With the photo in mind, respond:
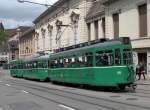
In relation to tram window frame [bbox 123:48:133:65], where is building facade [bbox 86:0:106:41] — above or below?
above

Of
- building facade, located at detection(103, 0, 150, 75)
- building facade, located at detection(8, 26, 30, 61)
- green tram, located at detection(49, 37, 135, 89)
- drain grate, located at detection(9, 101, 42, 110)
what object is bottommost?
drain grate, located at detection(9, 101, 42, 110)

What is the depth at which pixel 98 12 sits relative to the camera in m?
54.1

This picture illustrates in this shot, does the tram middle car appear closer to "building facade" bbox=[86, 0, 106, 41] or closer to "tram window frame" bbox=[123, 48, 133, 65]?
"building facade" bbox=[86, 0, 106, 41]

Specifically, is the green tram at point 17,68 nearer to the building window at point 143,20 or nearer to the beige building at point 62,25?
the beige building at point 62,25

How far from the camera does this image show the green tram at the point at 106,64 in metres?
26.1

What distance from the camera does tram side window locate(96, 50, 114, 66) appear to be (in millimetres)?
26534

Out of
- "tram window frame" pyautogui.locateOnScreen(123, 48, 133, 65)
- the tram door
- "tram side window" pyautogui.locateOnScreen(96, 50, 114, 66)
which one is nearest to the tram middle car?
the tram door

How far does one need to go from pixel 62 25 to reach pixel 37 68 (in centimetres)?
1674

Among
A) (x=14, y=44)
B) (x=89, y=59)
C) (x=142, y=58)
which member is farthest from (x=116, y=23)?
(x=14, y=44)

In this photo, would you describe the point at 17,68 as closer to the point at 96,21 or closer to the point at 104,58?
the point at 96,21

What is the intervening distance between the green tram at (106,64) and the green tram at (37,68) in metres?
11.9

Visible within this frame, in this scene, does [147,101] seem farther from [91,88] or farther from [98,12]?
[98,12]

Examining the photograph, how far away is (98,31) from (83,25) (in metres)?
5.34

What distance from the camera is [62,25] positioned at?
62438 millimetres
